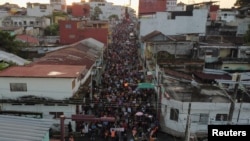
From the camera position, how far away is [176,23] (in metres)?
52.5

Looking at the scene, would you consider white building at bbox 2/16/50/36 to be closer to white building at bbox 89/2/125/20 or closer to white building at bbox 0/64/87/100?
white building at bbox 0/64/87/100

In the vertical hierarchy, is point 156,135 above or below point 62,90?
below

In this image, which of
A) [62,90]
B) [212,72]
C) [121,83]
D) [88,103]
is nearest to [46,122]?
[62,90]

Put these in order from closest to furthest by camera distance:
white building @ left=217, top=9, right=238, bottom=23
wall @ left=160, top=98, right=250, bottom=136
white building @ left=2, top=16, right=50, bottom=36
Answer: wall @ left=160, top=98, right=250, bottom=136, white building @ left=2, top=16, right=50, bottom=36, white building @ left=217, top=9, right=238, bottom=23

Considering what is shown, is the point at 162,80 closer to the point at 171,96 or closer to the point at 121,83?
the point at 171,96

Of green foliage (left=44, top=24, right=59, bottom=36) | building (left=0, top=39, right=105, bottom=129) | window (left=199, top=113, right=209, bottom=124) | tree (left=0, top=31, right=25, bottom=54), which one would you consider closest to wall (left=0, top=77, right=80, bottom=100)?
building (left=0, top=39, right=105, bottom=129)

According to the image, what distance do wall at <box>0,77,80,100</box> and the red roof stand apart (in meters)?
0.33

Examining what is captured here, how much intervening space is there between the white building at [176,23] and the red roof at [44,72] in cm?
3159

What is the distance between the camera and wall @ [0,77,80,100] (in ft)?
68.6

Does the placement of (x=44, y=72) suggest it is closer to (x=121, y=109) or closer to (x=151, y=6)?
(x=121, y=109)

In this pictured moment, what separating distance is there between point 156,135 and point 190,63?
12.1m

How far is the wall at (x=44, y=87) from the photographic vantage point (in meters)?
20.9

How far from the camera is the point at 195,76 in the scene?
1133 inches

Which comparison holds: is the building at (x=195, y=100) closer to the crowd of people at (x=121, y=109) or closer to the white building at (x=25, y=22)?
the crowd of people at (x=121, y=109)
